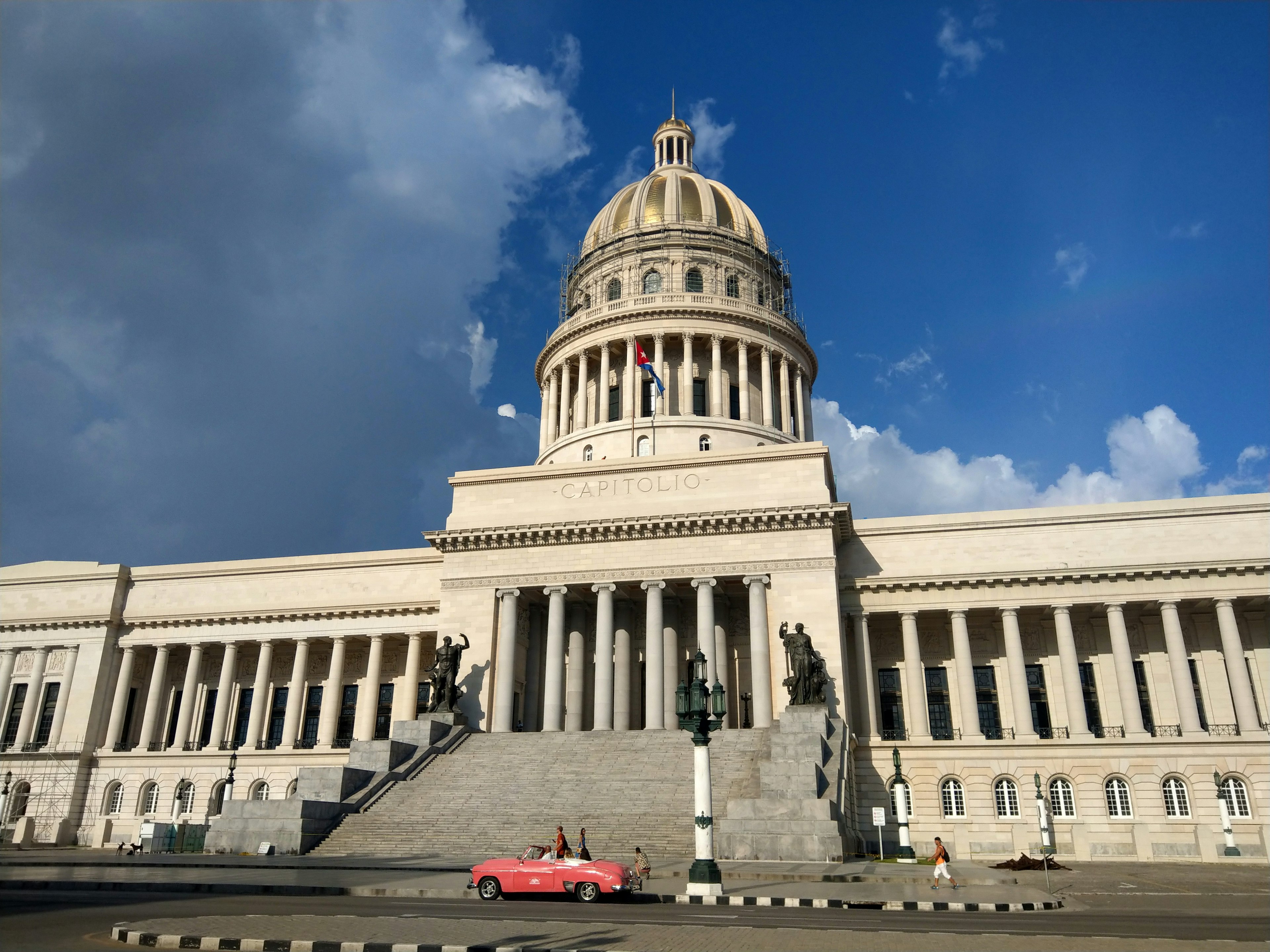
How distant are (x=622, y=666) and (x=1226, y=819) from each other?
85.5 feet

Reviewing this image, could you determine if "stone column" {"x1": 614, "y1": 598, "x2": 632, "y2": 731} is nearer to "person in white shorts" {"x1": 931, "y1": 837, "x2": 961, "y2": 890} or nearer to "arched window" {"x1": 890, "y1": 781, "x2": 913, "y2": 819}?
"arched window" {"x1": 890, "y1": 781, "x2": 913, "y2": 819}

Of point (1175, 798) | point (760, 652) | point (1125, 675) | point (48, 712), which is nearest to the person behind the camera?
point (1175, 798)

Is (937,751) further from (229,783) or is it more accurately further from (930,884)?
(229,783)

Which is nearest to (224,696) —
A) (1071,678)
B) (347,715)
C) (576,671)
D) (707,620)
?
(347,715)

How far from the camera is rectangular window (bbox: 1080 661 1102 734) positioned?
4506 cm

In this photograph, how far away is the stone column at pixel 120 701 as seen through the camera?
53.4 meters

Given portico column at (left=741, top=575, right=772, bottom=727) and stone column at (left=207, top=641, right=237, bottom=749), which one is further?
stone column at (left=207, top=641, right=237, bottom=749)

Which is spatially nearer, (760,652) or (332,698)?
(760,652)

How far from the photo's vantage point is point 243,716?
55062 millimetres

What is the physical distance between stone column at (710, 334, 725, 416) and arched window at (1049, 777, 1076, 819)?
29.7m

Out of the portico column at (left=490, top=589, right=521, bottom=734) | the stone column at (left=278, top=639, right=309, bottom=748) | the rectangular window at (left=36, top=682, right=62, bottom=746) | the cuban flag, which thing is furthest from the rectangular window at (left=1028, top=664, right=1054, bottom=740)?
the rectangular window at (left=36, top=682, right=62, bottom=746)

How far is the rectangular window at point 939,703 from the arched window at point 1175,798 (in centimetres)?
913

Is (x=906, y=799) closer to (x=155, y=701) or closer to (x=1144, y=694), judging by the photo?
(x=1144, y=694)

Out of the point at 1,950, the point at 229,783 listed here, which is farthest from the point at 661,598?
the point at 1,950
